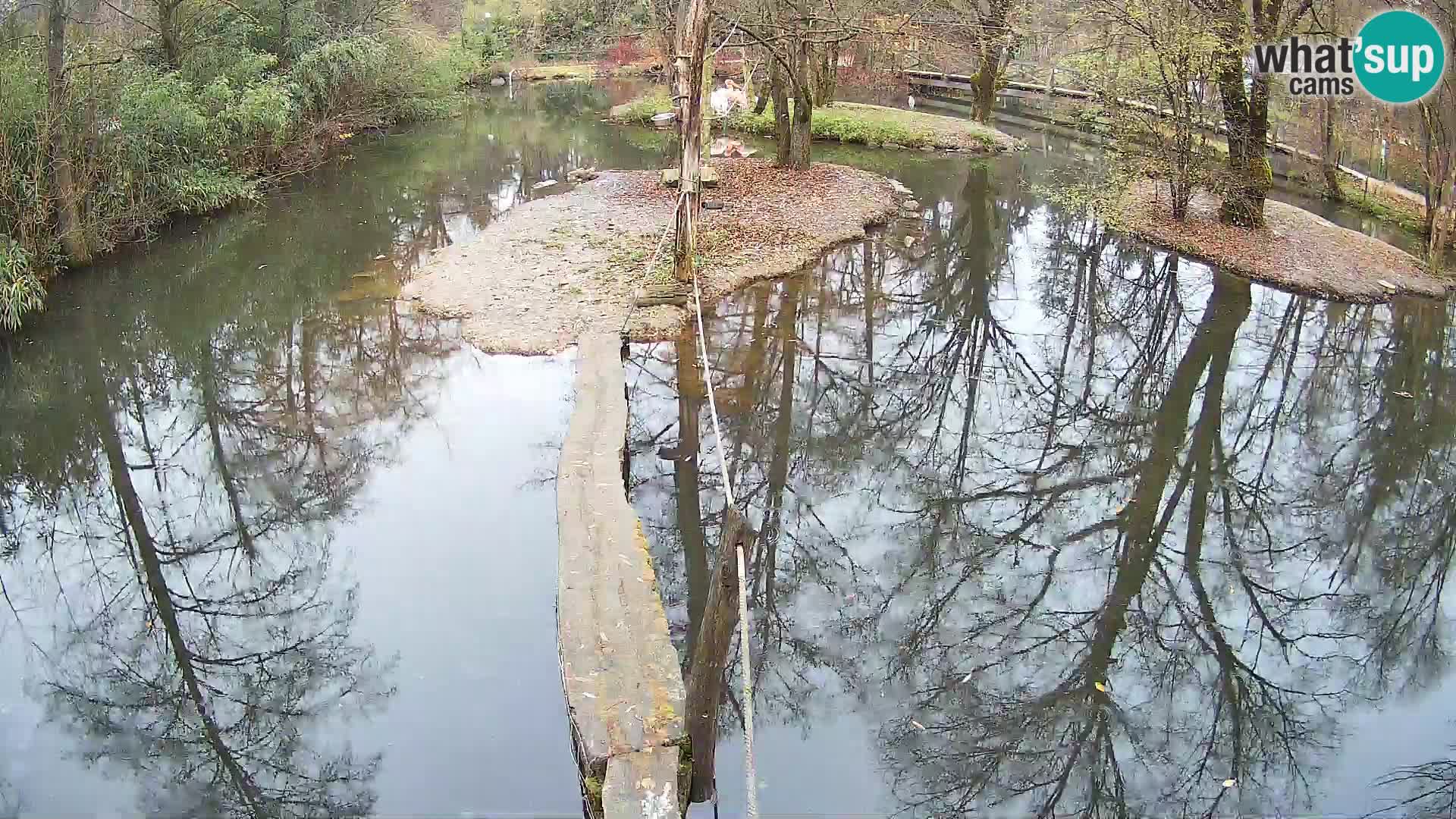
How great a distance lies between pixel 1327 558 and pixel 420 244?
12.4 metres

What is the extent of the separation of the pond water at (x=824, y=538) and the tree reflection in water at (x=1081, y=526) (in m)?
0.04

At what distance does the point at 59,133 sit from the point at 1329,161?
19.1m

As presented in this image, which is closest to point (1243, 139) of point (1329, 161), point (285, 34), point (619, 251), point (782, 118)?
point (1329, 161)

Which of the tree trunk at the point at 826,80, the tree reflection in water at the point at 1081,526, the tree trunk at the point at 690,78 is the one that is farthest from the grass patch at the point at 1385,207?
the tree trunk at the point at 826,80

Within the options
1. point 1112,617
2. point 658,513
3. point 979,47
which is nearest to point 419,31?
point 979,47

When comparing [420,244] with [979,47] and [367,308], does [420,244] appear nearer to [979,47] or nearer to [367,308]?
[367,308]

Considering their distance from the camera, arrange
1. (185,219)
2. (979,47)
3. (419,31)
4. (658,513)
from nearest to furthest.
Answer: (658,513)
(185,219)
(979,47)
(419,31)

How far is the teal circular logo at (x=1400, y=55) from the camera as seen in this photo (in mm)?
13203

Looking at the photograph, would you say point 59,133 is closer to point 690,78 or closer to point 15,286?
point 15,286

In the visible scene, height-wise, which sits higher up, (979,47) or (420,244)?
(979,47)

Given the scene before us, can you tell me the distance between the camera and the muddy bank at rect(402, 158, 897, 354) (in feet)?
36.0

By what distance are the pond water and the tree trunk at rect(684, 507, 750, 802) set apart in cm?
24

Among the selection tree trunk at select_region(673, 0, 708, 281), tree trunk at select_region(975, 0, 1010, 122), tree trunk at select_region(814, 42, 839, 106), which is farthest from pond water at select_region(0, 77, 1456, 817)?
tree trunk at select_region(814, 42, 839, 106)

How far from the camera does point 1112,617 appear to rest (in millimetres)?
6352
